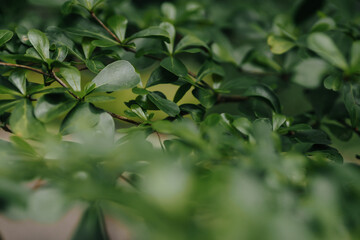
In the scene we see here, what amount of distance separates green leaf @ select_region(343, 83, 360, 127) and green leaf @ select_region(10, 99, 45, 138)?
1.92 feet

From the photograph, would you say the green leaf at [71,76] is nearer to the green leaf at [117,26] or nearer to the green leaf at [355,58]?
the green leaf at [117,26]

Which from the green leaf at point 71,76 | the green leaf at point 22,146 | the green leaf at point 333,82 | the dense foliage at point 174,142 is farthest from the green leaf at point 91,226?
the green leaf at point 333,82

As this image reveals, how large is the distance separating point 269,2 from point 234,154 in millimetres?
1060

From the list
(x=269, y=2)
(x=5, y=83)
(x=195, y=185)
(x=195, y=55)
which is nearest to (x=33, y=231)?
(x=5, y=83)

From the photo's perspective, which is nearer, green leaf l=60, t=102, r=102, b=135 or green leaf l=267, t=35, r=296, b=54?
green leaf l=60, t=102, r=102, b=135

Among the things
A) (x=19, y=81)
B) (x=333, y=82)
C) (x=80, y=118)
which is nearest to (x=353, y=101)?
(x=333, y=82)

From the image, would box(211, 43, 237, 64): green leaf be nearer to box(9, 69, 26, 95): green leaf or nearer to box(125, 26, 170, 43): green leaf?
box(125, 26, 170, 43): green leaf

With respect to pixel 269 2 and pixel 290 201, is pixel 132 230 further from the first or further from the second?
pixel 269 2

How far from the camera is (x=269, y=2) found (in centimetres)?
126

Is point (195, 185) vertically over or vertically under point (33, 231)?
over

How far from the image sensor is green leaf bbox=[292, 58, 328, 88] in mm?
727

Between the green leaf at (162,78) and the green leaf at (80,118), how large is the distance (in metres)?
0.15

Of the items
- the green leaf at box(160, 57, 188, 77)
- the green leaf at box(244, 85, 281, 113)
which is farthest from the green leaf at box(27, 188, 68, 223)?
the green leaf at box(244, 85, 281, 113)

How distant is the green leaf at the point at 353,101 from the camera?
58cm
